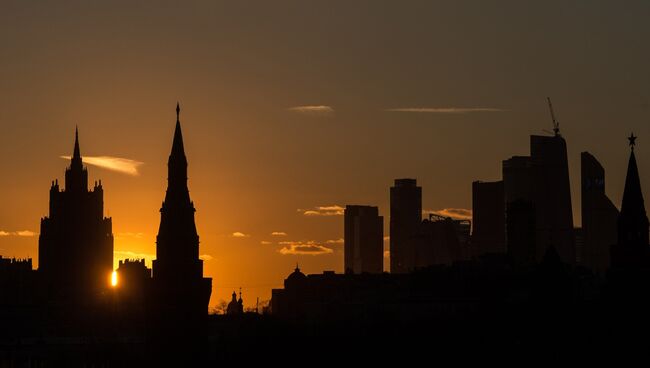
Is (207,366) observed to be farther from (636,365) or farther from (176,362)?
(636,365)

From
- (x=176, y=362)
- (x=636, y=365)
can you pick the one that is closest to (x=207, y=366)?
(x=176, y=362)

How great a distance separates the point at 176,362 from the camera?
199875mm

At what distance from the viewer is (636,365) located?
200m

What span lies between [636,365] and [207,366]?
131 ft

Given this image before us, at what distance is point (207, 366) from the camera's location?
200 m

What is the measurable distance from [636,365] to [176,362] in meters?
42.7

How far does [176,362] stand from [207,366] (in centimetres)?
292
